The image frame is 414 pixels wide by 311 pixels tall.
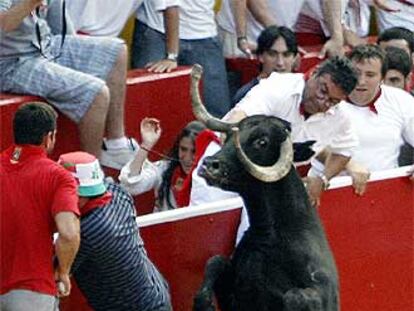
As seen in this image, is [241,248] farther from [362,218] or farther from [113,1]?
[113,1]

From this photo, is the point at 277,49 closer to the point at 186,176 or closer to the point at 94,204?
the point at 186,176

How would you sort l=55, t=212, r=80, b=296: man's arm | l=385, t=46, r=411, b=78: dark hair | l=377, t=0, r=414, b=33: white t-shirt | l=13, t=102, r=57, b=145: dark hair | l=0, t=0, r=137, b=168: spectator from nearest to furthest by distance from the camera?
l=55, t=212, r=80, b=296: man's arm, l=13, t=102, r=57, b=145: dark hair, l=0, t=0, r=137, b=168: spectator, l=385, t=46, r=411, b=78: dark hair, l=377, t=0, r=414, b=33: white t-shirt

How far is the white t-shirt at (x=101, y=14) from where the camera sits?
9.41 m

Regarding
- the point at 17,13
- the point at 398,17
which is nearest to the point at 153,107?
the point at 17,13

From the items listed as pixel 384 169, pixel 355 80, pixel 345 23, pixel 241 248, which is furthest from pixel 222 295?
pixel 345 23

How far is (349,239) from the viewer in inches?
346

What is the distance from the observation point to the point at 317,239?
24.5 feet

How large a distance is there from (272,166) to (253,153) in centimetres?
9

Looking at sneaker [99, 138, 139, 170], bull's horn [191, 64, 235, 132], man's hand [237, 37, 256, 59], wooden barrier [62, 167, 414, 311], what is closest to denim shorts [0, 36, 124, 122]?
sneaker [99, 138, 139, 170]

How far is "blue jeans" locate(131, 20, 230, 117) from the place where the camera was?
9.83 meters

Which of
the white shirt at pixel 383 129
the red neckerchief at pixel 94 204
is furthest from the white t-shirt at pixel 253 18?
the red neckerchief at pixel 94 204

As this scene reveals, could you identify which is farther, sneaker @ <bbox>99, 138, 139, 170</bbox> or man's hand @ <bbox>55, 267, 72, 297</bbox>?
sneaker @ <bbox>99, 138, 139, 170</bbox>

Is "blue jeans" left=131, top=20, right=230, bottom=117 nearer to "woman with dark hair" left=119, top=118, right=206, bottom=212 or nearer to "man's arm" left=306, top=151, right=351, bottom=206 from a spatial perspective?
"woman with dark hair" left=119, top=118, right=206, bottom=212

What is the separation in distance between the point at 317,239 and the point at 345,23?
12.8 ft
